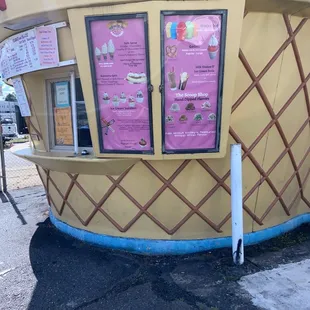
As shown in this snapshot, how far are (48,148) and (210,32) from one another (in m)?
2.78

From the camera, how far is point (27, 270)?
367 cm

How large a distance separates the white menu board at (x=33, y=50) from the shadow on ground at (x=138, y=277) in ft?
8.07

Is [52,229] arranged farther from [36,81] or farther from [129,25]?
[129,25]

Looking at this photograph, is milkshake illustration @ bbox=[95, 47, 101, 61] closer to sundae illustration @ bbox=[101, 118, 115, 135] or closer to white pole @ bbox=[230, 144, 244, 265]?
sundae illustration @ bbox=[101, 118, 115, 135]

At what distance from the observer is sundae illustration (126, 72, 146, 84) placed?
3.13 meters

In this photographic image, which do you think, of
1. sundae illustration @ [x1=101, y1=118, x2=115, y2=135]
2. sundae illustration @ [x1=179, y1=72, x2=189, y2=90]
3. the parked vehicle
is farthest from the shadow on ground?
the parked vehicle

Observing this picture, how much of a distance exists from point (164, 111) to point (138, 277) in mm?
1882

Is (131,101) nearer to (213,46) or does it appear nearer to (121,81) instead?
(121,81)

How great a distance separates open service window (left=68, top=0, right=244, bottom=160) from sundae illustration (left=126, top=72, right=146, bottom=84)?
0.01 metres

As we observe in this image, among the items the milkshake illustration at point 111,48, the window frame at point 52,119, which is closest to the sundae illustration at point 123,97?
the milkshake illustration at point 111,48

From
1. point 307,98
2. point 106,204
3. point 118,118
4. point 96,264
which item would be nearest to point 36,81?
point 118,118

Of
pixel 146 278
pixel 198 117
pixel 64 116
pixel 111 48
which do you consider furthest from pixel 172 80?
pixel 146 278

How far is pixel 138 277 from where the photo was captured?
11.1 feet

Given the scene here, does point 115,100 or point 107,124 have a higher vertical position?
point 115,100
